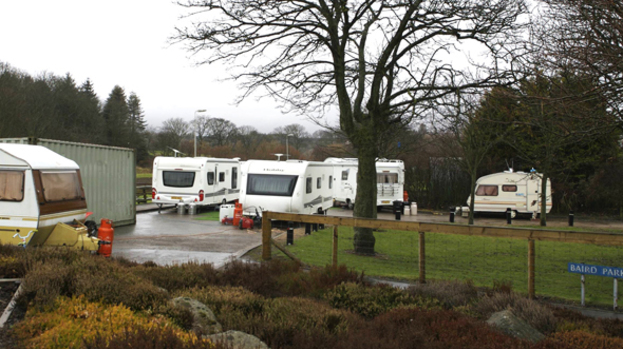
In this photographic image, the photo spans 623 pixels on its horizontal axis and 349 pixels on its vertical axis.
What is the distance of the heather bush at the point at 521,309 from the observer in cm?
610

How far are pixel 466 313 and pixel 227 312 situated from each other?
10.2ft

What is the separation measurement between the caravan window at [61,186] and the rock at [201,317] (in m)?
6.45

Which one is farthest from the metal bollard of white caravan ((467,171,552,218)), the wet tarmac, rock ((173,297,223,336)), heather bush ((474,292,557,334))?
white caravan ((467,171,552,218))

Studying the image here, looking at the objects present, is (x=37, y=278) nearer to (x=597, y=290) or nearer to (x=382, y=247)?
(x=597, y=290)

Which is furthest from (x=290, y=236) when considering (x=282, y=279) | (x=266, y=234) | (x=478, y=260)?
(x=282, y=279)

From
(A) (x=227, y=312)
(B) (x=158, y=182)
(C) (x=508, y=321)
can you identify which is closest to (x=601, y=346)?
(C) (x=508, y=321)

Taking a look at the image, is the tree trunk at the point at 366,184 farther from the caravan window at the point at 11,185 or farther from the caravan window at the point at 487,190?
the caravan window at the point at 487,190

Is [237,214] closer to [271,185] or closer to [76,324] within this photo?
[271,185]

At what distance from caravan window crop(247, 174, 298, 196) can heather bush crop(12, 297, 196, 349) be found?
14.2 m

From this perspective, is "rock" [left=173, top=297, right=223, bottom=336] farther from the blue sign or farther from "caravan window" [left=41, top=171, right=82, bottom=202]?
"caravan window" [left=41, top=171, right=82, bottom=202]

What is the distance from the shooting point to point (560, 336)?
538 centimetres

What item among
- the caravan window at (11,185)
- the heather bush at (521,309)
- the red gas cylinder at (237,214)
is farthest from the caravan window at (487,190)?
→ the caravan window at (11,185)

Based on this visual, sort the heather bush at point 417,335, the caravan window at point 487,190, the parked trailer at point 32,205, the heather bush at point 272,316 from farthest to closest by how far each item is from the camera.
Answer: the caravan window at point 487,190, the parked trailer at point 32,205, the heather bush at point 272,316, the heather bush at point 417,335

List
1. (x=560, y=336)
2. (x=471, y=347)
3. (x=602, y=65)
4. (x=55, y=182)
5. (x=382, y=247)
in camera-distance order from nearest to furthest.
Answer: (x=471, y=347), (x=560, y=336), (x=602, y=65), (x=55, y=182), (x=382, y=247)
